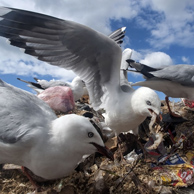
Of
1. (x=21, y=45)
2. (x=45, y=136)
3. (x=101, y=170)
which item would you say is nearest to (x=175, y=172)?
(x=101, y=170)

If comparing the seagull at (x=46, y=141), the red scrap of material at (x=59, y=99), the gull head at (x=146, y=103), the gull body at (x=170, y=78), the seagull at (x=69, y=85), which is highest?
the gull body at (x=170, y=78)

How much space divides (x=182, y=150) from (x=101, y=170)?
804mm

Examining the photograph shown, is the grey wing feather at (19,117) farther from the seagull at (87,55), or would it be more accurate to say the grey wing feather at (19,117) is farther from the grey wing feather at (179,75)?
the grey wing feather at (179,75)

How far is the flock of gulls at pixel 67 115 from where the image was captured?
119 centimetres

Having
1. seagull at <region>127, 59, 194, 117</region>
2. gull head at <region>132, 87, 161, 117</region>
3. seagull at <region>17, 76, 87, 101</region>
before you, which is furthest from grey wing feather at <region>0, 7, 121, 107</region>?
seagull at <region>17, 76, 87, 101</region>

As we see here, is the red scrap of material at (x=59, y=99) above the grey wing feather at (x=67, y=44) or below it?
below

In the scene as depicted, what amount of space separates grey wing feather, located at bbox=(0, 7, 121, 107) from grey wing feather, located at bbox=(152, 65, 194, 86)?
723 millimetres

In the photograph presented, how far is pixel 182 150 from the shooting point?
1.92 meters

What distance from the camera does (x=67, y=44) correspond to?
1.83m

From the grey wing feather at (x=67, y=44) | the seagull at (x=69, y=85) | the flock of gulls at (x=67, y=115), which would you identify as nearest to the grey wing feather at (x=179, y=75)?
the flock of gulls at (x=67, y=115)

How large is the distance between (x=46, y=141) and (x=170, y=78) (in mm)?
1732

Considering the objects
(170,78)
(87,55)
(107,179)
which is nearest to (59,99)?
(87,55)

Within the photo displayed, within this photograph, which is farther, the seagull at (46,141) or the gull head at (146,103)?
the gull head at (146,103)

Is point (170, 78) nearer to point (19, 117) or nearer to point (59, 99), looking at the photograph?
point (59, 99)
